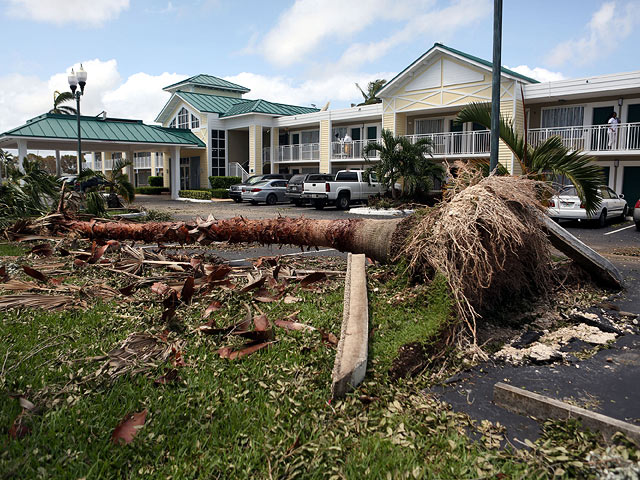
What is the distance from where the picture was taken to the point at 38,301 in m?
5.41

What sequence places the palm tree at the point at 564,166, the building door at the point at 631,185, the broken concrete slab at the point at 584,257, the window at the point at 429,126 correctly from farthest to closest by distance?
1. the window at the point at 429,126
2. the building door at the point at 631,185
3. the palm tree at the point at 564,166
4. the broken concrete slab at the point at 584,257

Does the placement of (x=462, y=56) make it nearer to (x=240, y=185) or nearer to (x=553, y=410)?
(x=240, y=185)

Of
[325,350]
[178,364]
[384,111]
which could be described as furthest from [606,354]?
[384,111]

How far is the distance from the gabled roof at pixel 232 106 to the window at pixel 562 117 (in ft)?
59.2

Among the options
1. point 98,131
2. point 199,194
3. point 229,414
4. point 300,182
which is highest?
point 98,131

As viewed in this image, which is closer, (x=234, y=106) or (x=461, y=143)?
(x=461, y=143)

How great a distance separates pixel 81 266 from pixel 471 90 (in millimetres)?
21806

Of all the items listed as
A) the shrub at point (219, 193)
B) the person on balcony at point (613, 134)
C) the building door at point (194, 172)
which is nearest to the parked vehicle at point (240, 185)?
the shrub at point (219, 193)

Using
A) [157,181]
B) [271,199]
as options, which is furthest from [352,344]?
[157,181]

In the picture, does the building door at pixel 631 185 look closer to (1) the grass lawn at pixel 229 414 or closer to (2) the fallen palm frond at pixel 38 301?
(1) the grass lawn at pixel 229 414

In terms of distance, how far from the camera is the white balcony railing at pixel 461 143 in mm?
24575

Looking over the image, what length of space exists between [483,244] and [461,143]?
21.1m

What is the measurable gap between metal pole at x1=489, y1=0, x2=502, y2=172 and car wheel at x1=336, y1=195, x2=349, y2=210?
14999mm

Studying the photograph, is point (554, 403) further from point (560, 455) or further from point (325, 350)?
point (325, 350)
